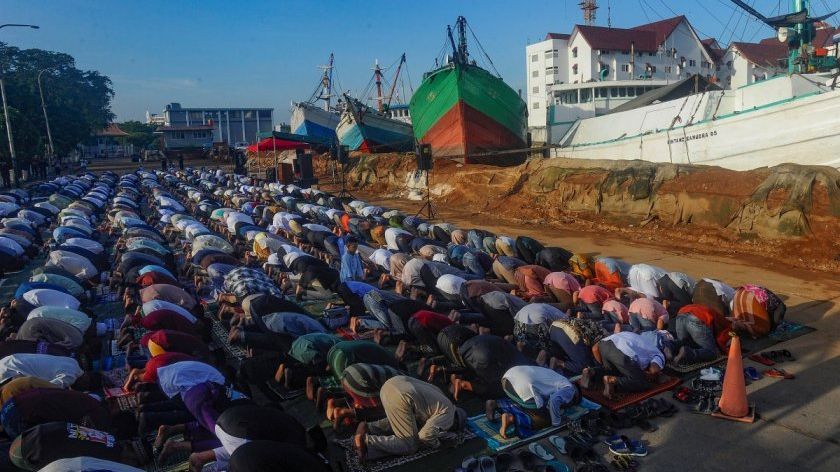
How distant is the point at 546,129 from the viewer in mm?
36969

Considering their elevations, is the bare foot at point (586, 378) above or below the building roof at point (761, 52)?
below

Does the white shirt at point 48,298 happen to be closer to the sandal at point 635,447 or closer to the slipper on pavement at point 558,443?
the slipper on pavement at point 558,443

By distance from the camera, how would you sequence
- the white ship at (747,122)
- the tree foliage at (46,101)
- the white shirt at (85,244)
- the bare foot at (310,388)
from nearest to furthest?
the bare foot at (310,388)
the white shirt at (85,244)
the white ship at (747,122)
the tree foliage at (46,101)

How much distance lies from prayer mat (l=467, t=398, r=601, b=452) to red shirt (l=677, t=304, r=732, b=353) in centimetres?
242

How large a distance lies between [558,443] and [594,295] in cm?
381

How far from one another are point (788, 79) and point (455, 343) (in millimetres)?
20300

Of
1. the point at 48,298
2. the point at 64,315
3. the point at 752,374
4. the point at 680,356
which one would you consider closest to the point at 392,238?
the point at 48,298

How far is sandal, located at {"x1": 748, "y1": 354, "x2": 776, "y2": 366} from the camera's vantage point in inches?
288

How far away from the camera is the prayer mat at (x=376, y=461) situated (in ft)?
17.2

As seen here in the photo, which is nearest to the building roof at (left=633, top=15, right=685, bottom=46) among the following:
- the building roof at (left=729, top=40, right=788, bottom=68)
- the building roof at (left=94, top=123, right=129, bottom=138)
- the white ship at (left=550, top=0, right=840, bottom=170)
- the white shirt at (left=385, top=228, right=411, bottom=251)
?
the building roof at (left=729, top=40, right=788, bottom=68)

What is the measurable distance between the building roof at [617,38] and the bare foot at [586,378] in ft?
161

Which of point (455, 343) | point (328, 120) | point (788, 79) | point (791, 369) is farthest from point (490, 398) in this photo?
point (328, 120)

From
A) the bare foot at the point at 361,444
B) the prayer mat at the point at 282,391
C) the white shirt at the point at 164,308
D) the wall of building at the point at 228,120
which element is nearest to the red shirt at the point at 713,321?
the bare foot at the point at 361,444

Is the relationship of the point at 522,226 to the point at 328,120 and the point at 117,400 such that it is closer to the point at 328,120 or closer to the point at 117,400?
the point at 117,400
